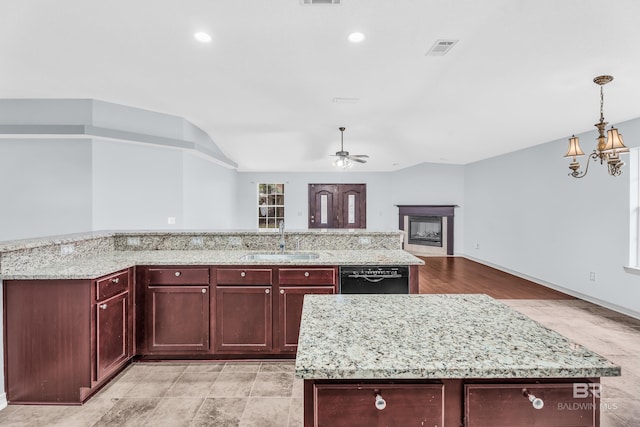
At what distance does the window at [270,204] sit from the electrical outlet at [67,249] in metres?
6.44

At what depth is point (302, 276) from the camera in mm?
2641

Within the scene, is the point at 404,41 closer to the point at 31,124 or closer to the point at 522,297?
the point at 522,297

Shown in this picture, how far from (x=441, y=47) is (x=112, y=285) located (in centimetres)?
308

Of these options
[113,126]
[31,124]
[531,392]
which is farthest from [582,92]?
[31,124]

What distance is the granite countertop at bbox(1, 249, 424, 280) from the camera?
216 centimetres

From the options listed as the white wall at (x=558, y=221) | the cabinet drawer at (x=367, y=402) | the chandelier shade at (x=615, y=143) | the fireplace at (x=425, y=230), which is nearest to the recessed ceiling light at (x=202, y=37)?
the cabinet drawer at (x=367, y=402)

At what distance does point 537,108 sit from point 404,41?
7.28 feet

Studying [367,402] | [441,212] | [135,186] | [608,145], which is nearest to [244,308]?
[367,402]

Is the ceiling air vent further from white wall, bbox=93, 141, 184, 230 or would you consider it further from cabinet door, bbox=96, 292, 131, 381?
white wall, bbox=93, 141, 184, 230

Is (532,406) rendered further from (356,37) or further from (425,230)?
(425,230)

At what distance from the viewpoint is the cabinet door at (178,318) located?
263 cm

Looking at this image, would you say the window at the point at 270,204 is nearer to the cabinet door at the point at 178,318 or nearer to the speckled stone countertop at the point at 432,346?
the cabinet door at the point at 178,318

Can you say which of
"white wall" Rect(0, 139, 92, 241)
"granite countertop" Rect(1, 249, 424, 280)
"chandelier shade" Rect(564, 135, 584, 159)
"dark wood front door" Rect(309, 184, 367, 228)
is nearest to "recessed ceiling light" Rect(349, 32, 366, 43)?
"granite countertop" Rect(1, 249, 424, 280)

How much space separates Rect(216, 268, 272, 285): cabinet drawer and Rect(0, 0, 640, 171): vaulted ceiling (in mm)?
1811
